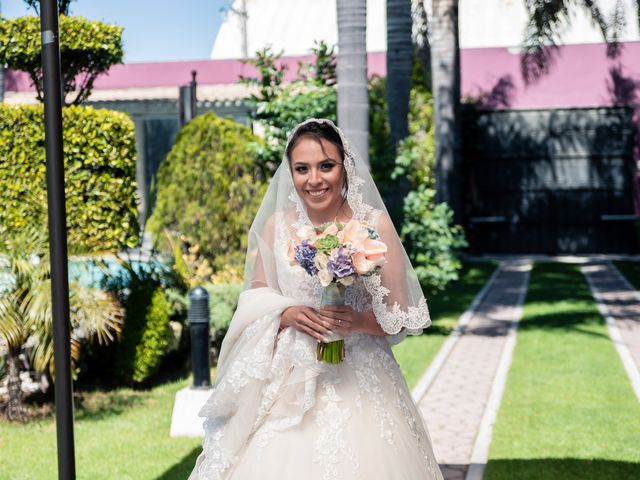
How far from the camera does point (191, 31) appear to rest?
39.4 metres

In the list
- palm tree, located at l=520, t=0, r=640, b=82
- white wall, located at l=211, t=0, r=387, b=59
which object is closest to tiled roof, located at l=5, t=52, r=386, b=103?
palm tree, located at l=520, t=0, r=640, b=82

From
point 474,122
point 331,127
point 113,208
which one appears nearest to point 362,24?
point 113,208

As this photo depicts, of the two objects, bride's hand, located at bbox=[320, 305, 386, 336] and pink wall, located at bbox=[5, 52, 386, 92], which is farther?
pink wall, located at bbox=[5, 52, 386, 92]

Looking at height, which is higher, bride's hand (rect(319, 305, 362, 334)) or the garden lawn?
bride's hand (rect(319, 305, 362, 334))

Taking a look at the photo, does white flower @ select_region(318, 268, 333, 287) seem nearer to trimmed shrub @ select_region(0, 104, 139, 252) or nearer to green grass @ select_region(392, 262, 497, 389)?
trimmed shrub @ select_region(0, 104, 139, 252)

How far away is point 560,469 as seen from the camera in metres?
7.08

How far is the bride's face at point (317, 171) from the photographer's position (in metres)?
4.49

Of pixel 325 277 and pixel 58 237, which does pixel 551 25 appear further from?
pixel 58 237

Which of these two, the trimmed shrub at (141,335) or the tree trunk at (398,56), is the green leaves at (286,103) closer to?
the tree trunk at (398,56)

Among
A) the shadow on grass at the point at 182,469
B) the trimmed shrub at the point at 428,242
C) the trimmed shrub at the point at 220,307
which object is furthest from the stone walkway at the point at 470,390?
the trimmed shrub at the point at 220,307

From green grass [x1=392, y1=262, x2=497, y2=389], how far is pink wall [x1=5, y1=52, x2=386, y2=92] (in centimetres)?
862

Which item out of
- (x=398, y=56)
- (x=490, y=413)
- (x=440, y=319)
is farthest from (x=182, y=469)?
(x=398, y=56)

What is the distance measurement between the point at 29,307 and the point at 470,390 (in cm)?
436

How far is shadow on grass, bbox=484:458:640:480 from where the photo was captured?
687 centimetres
